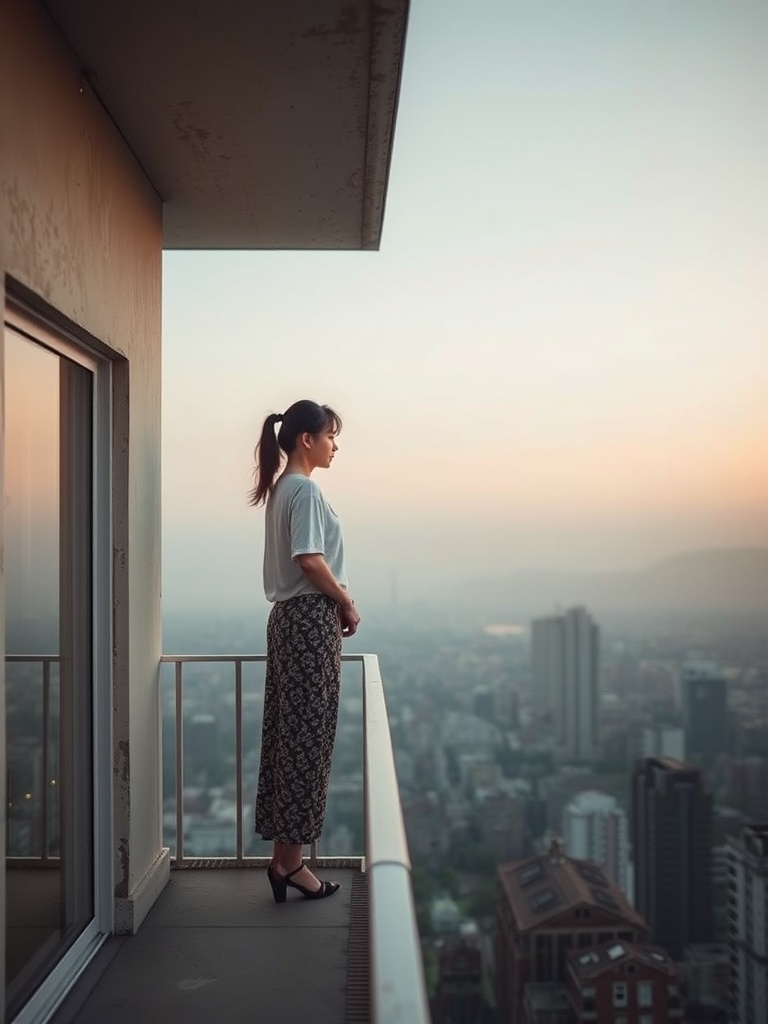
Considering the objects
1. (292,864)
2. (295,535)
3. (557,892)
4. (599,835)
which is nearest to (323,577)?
(295,535)

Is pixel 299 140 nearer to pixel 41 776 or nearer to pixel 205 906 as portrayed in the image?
pixel 41 776

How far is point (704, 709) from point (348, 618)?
21.2 meters

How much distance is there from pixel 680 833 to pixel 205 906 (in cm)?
1506

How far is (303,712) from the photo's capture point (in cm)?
316

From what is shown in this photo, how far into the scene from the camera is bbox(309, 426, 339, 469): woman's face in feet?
10.7

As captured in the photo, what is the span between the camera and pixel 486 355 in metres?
22.7

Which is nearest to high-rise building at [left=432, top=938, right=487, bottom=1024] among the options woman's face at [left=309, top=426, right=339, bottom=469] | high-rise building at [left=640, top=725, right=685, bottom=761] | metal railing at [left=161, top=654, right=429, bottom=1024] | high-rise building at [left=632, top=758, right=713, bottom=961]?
high-rise building at [left=632, top=758, right=713, bottom=961]

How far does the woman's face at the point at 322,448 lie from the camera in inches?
129

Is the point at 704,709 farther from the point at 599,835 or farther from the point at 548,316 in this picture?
the point at 548,316

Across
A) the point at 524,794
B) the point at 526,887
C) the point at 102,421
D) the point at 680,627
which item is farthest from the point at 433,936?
the point at 102,421

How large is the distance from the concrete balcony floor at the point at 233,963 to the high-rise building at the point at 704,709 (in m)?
19.7

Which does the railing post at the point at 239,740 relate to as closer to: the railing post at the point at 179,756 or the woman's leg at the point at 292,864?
the railing post at the point at 179,756

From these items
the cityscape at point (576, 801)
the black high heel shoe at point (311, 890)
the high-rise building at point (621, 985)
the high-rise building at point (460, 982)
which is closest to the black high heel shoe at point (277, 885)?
the black high heel shoe at point (311, 890)

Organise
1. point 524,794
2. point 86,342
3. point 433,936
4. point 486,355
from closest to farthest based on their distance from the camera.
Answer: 1. point 86,342
2. point 433,936
3. point 524,794
4. point 486,355
